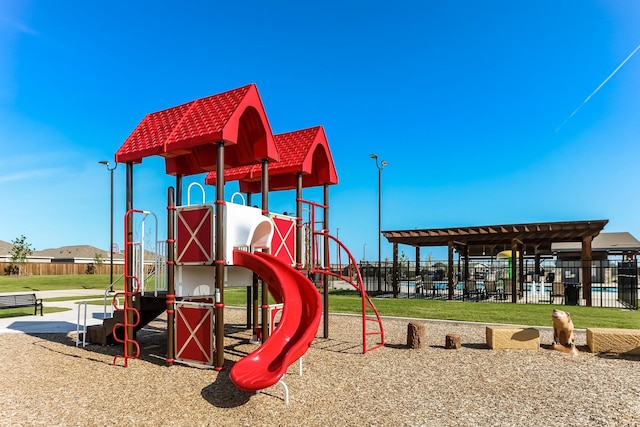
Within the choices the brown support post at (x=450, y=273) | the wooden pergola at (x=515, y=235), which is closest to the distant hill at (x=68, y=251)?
the wooden pergola at (x=515, y=235)

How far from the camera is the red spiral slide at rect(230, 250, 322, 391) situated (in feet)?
20.4

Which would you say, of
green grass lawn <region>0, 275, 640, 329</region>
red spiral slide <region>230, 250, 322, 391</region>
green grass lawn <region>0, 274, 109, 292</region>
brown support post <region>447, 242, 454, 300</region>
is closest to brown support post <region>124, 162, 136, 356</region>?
red spiral slide <region>230, 250, 322, 391</region>

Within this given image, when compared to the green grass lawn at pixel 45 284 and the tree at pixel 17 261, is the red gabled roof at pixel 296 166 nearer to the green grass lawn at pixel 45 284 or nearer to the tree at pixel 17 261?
the green grass lawn at pixel 45 284

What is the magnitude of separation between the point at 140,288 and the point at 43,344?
3.29 meters

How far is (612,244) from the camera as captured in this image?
39594 millimetres

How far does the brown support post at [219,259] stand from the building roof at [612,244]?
115 ft

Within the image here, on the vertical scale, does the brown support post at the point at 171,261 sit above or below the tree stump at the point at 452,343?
above

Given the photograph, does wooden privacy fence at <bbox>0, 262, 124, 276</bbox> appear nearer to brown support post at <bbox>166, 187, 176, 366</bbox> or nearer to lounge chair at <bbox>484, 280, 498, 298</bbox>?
lounge chair at <bbox>484, 280, 498, 298</bbox>

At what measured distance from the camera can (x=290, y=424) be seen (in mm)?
5512

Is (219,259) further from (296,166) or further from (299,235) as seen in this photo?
(296,166)

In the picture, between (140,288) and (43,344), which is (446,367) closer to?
(140,288)

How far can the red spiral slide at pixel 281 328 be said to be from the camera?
6.21 metres

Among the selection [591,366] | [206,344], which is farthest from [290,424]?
[591,366]

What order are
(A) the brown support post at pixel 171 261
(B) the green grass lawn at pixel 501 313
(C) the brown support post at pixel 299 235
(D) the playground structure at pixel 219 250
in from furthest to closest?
(B) the green grass lawn at pixel 501 313 < (C) the brown support post at pixel 299 235 < (A) the brown support post at pixel 171 261 < (D) the playground structure at pixel 219 250
